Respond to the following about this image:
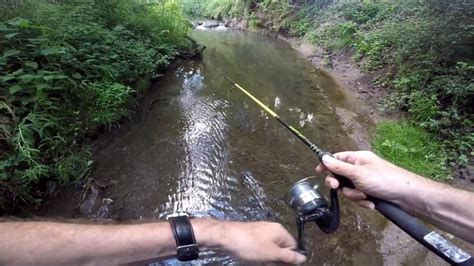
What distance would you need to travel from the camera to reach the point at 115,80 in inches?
202

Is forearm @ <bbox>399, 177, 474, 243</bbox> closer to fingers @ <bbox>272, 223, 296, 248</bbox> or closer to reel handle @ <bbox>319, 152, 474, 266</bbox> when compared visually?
reel handle @ <bbox>319, 152, 474, 266</bbox>

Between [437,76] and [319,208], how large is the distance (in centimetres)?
457

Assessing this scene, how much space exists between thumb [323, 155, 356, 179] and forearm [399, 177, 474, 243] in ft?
0.94

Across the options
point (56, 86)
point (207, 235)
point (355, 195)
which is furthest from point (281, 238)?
point (56, 86)

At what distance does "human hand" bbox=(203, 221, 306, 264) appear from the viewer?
3.83 ft

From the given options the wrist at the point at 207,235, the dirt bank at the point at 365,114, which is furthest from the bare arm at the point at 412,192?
the dirt bank at the point at 365,114

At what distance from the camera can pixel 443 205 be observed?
1579 mm

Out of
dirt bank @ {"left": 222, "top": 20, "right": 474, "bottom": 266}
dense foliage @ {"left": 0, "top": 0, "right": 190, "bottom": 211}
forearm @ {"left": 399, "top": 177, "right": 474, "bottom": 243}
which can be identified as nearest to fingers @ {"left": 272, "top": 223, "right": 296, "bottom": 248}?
forearm @ {"left": 399, "top": 177, "right": 474, "bottom": 243}

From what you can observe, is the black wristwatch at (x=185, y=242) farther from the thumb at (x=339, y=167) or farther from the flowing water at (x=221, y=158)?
the flowing water at (x=221, y=158)

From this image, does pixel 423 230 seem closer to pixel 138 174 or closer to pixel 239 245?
pixel 239 245

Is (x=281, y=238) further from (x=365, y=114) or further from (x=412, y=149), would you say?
(x=365, y=114)

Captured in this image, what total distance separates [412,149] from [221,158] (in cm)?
241

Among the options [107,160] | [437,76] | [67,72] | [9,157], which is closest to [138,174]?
[107,160]

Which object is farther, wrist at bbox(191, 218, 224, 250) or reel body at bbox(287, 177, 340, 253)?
reel body at bbox(287, 177, 340, 253)
